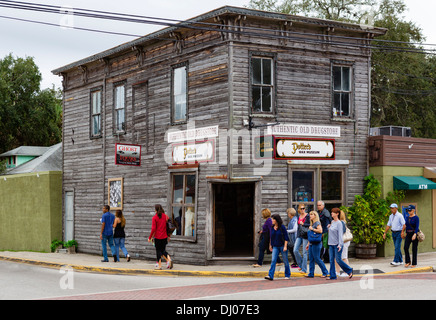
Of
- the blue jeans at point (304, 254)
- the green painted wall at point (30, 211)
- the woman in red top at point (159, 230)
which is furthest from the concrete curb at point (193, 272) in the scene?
the green painted wall at point (30, 211)

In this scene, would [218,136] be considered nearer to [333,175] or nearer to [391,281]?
[333,175]

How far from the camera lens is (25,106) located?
48344 millimetres

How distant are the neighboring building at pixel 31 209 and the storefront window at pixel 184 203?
26.9 ft

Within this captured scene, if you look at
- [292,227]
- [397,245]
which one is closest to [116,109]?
[292,227]

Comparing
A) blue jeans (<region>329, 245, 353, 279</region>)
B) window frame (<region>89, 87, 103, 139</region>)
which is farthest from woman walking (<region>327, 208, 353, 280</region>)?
window frame (<region>89, 87, 103, 139</region>)

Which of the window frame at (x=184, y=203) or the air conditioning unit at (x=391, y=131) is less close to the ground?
the air conditioning unit at (x=391, y=131)

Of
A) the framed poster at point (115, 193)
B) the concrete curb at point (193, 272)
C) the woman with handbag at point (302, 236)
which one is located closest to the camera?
the woman with handbag at point (302, 236)

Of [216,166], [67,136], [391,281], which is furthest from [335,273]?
[67,136]

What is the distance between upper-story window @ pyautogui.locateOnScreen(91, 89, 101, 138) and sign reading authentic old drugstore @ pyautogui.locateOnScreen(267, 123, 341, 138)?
28.7 ft

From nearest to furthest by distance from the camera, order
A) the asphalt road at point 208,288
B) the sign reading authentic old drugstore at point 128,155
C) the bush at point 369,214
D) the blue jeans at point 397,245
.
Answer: the asphalt road at point 208,288, the blue jeans at point 397,245, the bush at point 369,214, the sign reading authentic old drugstore at point 128,155

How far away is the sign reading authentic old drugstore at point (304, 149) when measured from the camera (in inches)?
709

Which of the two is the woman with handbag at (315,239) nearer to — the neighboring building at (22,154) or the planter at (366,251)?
the planter at (366,251)

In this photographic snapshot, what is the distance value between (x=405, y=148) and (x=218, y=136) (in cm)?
675

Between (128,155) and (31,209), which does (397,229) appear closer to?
(128,155)
